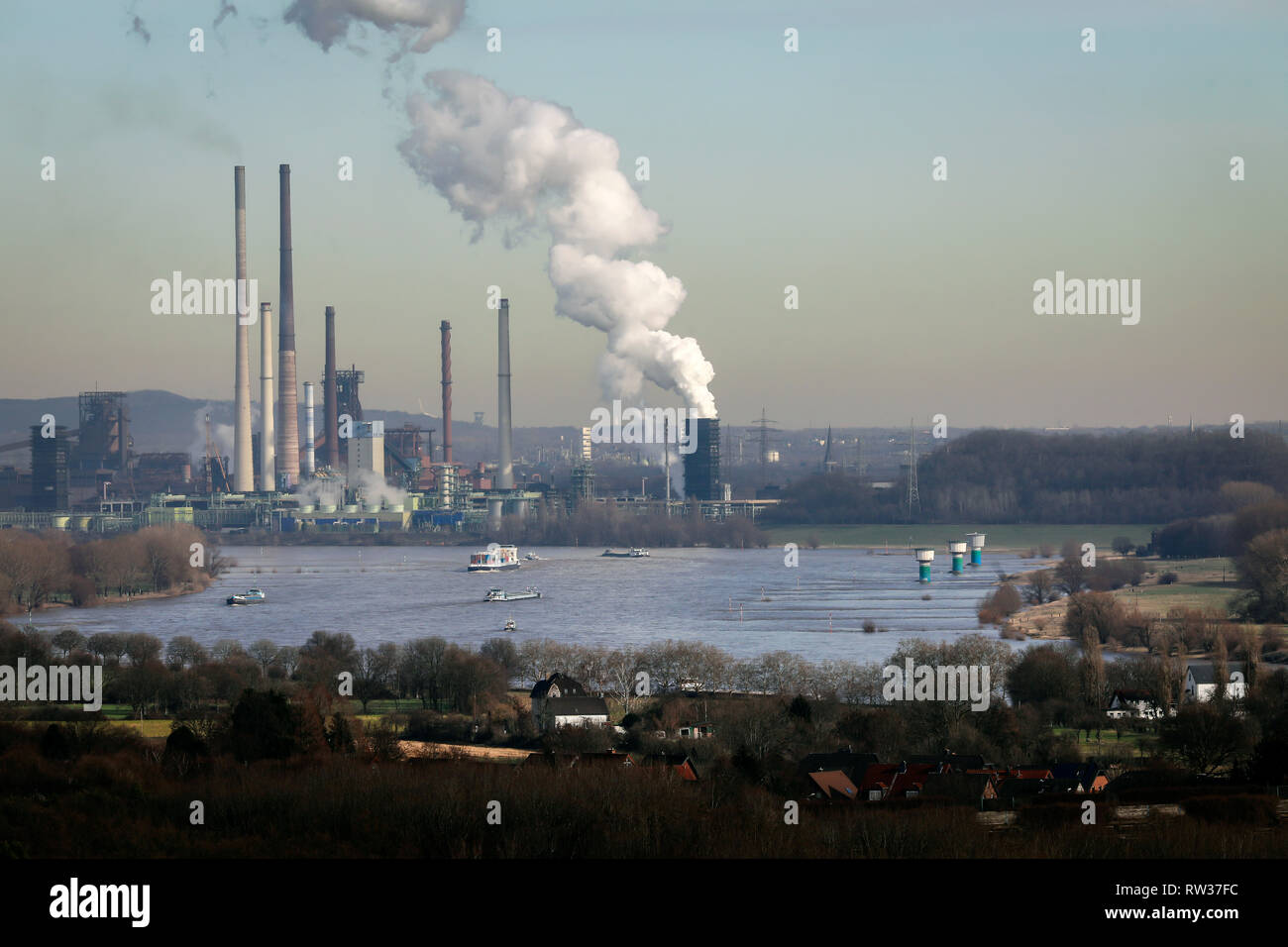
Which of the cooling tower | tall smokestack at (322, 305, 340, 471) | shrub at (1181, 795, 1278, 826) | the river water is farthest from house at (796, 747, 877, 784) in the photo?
tall smokestack at (322, 305, 340, 471)

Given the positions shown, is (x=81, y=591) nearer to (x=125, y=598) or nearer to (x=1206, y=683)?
(x=125, y=598)

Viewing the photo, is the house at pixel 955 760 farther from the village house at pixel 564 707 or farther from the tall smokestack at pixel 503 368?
the tall smokestack at pixel 503 368

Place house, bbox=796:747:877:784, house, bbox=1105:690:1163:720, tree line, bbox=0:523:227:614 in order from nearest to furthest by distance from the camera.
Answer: house, bbox=796:747:877:784, house, bbox=1105:690:1163:720, tree line, bbox=0:523:227:614

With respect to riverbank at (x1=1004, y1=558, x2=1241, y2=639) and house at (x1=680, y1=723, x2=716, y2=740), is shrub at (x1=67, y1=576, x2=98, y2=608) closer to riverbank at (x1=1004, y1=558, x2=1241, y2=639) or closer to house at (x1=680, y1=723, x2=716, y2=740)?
riverbank at (x1=1004, y1=558, x2=1241, y2=639)

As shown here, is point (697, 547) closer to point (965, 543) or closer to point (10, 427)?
point (965, 543)

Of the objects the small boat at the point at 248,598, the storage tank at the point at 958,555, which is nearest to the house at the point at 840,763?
the small boat at the point at 248,598

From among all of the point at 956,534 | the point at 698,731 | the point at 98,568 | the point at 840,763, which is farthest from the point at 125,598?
the point at 956,534
